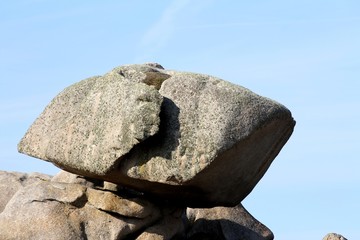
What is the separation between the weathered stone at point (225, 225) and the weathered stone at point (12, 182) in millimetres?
4113

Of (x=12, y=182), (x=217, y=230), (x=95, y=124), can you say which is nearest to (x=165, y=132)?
(x=95, y=124)

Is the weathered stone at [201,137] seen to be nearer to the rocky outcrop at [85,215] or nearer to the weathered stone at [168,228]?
the rocky outcrop at [85,215]

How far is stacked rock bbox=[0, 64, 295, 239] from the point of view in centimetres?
2312

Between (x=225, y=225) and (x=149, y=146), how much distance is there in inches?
197

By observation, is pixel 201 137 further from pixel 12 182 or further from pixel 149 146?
pixel 12 182

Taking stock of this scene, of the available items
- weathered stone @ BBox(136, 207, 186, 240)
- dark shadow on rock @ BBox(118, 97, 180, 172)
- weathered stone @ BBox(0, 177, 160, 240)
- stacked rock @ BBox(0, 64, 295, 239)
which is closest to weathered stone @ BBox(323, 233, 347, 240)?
stacked rock @ BBox(0, 64, 295, 239)

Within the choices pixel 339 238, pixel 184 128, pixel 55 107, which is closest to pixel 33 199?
pixel 55 107

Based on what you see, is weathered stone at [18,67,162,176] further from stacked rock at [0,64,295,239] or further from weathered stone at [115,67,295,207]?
weathered stone at [115,67,295,207]

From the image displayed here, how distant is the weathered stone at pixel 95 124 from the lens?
2330 centimetres

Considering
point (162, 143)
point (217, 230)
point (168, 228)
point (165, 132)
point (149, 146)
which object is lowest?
point (217, 230)

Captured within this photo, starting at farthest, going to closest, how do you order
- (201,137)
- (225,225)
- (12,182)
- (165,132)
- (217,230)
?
(12,182) < (225,225) < (217,230) < (165,132) < (201,137)

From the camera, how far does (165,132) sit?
23.3 meters

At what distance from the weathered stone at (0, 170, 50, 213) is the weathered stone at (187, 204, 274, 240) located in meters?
4.11

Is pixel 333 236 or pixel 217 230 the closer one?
pixel 217 230
